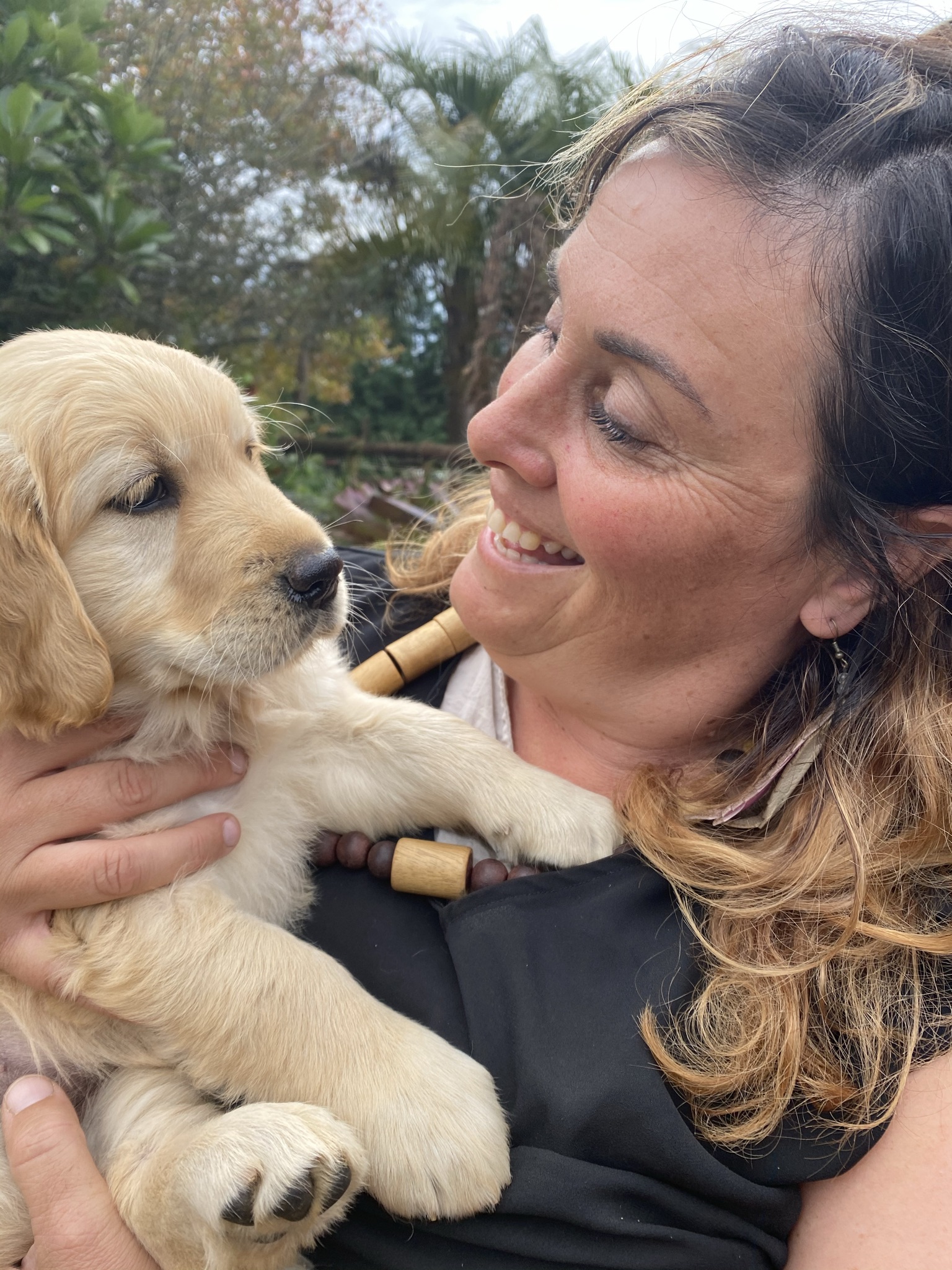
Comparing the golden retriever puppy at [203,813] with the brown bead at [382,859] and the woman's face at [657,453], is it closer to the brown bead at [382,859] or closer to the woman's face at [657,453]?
the brown bead at [382,859]

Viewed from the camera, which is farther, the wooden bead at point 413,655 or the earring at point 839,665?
the wooden bead at point 413,655

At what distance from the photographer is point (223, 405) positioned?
1.91 meters

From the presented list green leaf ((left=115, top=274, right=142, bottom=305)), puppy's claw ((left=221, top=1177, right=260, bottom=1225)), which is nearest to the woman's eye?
puppy's claw ((left=221, top=1177, right=260, bottom=1225))

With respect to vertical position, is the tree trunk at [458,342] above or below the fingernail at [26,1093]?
below

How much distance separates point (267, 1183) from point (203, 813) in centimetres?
71

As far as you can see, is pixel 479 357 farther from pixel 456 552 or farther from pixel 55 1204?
pixel 55 1204

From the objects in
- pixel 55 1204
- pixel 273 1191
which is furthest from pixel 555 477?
pixel 55 1204

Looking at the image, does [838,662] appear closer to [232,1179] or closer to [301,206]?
[232,1179]

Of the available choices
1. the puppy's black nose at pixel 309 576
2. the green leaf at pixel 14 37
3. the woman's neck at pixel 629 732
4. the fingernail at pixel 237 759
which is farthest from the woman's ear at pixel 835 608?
the green leaf at pixel 14 37

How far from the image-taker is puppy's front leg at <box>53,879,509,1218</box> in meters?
1.49

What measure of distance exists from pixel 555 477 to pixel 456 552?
2.14 feet

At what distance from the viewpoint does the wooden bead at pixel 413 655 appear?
2.25m

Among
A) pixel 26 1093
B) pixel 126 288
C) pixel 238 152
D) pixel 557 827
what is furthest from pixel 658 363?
pixel 238 152

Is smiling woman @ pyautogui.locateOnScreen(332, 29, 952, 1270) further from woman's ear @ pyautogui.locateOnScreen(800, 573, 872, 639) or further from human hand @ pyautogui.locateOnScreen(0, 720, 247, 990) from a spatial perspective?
human hand @ pyautogui.locateOnScreen(0, 720, 247, 990)
